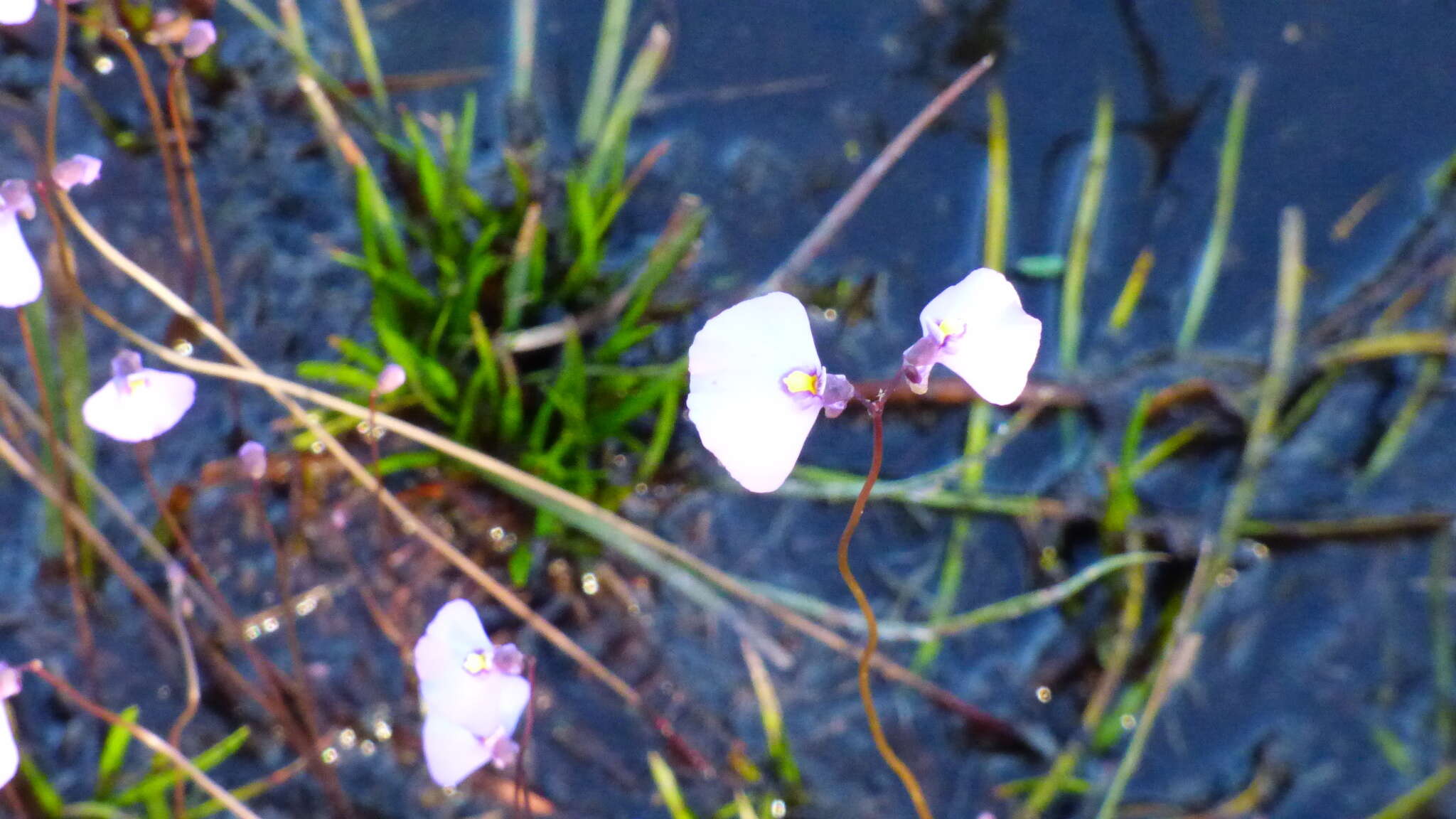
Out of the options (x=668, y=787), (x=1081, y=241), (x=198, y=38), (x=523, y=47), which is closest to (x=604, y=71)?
(x=523, y=47)

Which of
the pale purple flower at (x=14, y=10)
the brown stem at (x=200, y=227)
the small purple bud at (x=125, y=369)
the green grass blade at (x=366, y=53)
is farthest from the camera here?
the green grass blade at (x=366, y=53)

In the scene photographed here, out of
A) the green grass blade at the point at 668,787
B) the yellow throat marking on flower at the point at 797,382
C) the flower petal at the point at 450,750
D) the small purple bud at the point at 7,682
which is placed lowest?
the small purple bud at the point at 7,682

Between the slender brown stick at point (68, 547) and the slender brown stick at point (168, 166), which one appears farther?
the slender brown stick at point (68, 547)

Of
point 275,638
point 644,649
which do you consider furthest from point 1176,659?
point 275,638

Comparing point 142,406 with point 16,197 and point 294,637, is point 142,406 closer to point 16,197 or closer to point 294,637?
point 16,197

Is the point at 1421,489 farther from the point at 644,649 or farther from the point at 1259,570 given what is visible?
the point at 644,649

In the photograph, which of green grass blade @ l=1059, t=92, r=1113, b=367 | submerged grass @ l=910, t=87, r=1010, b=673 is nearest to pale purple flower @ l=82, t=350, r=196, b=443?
submerged grass @ l=910, t=87, r=1010, b=673

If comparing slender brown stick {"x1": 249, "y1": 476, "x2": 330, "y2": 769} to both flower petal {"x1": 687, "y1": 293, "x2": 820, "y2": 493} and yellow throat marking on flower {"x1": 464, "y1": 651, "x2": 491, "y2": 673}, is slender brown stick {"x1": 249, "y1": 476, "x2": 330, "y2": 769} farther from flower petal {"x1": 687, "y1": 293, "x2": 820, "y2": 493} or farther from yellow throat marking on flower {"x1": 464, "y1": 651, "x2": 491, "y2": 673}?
flower petal {"x1": 687, "y1": 293, "x2": 820, "y2": 493}

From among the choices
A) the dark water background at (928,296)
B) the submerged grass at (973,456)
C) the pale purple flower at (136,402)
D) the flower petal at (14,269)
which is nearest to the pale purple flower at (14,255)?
the flower petal at (14,269)

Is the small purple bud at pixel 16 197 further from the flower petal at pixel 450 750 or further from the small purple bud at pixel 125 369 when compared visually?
the flower petal at pixel 450 750
